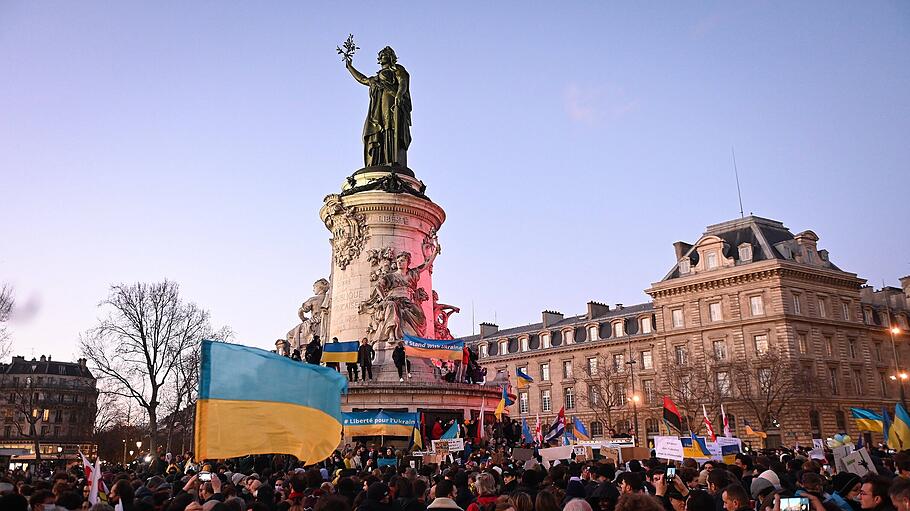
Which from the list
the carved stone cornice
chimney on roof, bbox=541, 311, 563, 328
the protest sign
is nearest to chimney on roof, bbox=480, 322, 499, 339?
chimney on roof, bbox=541, 311, 563, 328

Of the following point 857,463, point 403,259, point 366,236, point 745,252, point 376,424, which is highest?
point 745,252

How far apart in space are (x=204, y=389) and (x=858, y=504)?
Result: 730cm

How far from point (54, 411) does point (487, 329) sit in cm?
5905

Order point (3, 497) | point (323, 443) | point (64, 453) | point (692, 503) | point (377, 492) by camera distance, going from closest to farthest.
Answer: point (3, 497), point (692, 503), point (377, 492), point (323, 443), point (64, 453)

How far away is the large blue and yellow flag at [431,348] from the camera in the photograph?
27484 millimetres

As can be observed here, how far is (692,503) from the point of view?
6.57 m

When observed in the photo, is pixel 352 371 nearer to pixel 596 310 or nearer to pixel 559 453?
pixel 559 453

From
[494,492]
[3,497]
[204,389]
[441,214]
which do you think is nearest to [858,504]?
[494,492]

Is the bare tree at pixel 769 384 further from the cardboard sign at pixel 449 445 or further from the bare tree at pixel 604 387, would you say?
the cardboard sign at pixel 449 445

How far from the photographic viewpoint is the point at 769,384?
191ft

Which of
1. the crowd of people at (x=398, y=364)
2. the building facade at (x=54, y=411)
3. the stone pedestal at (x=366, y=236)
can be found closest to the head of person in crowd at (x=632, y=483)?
the crowd of people at (x=398, y=364)

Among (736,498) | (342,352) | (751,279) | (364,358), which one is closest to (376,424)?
(364,358)

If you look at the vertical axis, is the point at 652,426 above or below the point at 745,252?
below

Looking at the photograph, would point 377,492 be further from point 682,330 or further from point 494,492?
point 682,330
